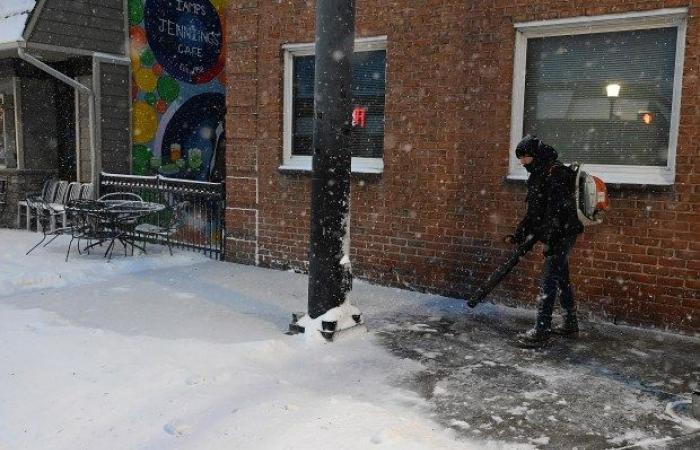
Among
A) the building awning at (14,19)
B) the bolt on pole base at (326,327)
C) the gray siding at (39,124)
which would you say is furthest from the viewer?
the gray siding at (39,124)

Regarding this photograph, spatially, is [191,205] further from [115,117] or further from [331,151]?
[331,151]

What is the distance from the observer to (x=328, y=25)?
16.3 ft

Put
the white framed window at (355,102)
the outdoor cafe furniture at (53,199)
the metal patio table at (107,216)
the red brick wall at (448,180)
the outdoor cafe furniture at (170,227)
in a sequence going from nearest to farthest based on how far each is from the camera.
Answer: the red brick wall at (448,180) < the white framed window at (355,102) < the metal patio table at (107,216) < the outdoor cafe furniture at (170,227) < the outdoor cafe furniture at (53,199)

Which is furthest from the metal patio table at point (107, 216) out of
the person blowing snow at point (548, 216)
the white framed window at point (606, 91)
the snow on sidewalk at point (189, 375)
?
the person blowing snow at point (548, 216)

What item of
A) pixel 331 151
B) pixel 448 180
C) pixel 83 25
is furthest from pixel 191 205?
pixel 331 151

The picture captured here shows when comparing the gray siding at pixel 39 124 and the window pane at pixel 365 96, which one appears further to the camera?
the gray siding at pixel 39 124

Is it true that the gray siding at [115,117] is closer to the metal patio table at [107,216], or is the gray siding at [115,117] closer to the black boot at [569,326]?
the metal patio table at [107,216]

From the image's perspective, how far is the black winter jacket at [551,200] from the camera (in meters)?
4.95

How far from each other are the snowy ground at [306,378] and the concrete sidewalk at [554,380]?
2 cm

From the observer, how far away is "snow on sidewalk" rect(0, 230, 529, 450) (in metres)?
3.39

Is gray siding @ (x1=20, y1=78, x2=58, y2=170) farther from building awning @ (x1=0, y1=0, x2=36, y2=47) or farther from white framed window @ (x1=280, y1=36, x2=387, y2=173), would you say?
white framed window @ (x1=280, y1=36, x2=387, y2=173)

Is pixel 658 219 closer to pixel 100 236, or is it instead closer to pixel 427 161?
pixel 427 161

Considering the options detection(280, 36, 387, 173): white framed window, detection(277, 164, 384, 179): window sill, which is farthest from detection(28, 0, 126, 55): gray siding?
detection(277, 164, 384, 179): window sill

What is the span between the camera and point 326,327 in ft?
16.6
